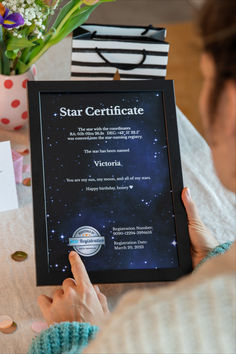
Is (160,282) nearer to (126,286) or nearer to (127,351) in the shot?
(126,286)

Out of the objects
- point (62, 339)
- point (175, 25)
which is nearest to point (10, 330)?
point (62, 339)

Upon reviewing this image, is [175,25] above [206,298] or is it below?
above

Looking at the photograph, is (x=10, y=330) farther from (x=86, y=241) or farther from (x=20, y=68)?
(x=20, y=68)

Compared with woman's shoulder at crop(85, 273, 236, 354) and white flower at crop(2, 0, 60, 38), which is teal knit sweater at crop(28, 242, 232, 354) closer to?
woman's shoulder at crop(85, 273, 236, 354)

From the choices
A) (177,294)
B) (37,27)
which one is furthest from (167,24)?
(177,294)

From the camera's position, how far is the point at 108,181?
109cm

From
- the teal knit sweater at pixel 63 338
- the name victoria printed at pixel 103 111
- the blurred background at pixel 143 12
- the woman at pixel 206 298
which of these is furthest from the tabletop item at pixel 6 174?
the blurred background at pixel 143 12

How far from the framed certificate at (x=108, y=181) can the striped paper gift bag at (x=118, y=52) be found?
0.88 ft

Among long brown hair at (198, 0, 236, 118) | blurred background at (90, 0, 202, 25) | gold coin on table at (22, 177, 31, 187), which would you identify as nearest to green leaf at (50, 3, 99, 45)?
gold coin on table at (22, 177, 31, 187)

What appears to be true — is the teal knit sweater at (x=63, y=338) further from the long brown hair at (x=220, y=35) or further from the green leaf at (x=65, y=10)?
the green leaf at (x=65, y=10)

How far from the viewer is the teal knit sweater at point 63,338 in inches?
35.4

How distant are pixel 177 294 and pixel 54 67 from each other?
1168mm

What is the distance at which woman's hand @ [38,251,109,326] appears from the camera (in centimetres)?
97

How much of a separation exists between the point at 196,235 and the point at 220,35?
604mm
